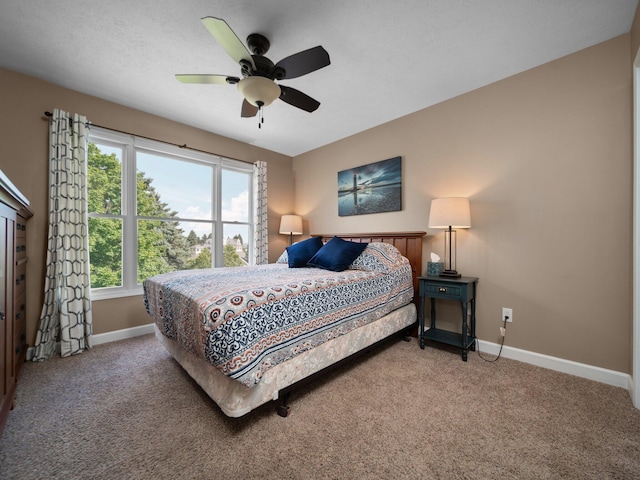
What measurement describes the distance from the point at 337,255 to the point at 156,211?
2.44 meters

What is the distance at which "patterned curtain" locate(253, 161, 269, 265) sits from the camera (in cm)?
423

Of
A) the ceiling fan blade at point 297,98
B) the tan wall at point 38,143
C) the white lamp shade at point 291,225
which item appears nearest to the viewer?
the ceiling fan blade at point 297,98

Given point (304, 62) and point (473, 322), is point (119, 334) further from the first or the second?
point (473, 322)

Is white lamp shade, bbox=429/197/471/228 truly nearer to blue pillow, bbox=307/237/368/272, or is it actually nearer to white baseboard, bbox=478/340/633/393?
blue pillow, bbox=307/237/368/272

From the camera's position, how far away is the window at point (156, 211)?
303cm

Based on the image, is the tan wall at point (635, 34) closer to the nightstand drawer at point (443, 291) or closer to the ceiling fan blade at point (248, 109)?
the nightstand drawer at point (443, 291)

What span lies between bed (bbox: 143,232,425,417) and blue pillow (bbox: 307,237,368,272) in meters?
0.03

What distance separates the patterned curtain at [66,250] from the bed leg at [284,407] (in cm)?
233

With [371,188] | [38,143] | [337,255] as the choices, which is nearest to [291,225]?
[371,188]

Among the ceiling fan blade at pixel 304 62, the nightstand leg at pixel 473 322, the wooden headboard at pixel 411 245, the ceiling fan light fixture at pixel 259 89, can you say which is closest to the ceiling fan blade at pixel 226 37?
the ceiling fan light fixture at pixel 259 89

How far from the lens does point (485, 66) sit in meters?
2.38

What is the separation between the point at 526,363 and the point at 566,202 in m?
1.45

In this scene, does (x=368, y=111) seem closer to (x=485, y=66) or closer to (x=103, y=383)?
(x=485, y=66)

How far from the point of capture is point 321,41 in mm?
2090
